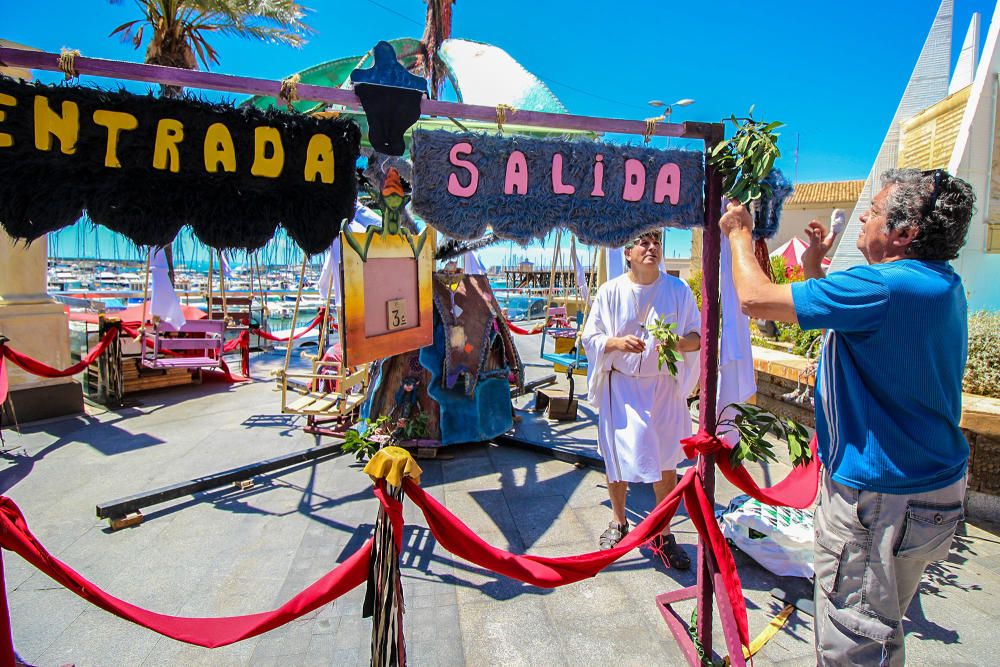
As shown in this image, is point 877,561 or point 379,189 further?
point 379,189

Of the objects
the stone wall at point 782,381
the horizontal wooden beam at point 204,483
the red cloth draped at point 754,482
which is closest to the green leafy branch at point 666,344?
the red cloth draped at point 754,482

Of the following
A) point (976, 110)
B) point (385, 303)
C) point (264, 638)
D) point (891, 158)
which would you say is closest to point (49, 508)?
point (264, 638)

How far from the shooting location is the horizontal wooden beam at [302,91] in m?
2.16

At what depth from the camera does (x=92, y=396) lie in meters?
7.72

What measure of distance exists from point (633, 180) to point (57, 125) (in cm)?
248

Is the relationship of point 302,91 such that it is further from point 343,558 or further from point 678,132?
point 343,558

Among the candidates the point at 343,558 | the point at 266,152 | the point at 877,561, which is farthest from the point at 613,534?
the point at 266,152

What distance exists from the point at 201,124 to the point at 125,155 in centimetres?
32

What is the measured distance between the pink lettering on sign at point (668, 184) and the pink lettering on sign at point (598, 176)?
0.29 meters

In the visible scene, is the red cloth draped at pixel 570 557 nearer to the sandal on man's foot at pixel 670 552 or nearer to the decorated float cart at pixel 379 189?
the decorated float cart at pixel 379 189

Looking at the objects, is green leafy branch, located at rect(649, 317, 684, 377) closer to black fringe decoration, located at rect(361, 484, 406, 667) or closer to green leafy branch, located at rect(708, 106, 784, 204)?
green leafy branch, located at rect(708, 106, 784, 204)

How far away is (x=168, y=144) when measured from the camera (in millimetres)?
2199

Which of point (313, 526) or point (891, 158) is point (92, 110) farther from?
point (891, 158)

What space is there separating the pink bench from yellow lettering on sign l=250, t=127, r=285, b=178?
5732 millimetres
